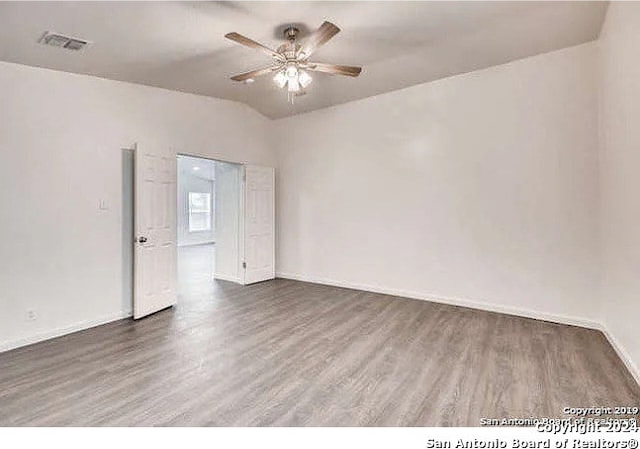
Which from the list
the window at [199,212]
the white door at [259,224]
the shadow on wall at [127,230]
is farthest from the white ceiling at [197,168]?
the shadow on wall at [127,230]

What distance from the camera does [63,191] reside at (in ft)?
11.5

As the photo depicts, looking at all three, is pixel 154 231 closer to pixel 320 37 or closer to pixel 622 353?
pixel 320 37

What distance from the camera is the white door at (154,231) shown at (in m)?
3.92

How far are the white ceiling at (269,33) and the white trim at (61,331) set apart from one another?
263cm

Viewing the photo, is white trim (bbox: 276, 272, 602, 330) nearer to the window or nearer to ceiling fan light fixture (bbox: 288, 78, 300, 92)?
ceiling fan light fixture (bbox: 288, 78, 300, 92)

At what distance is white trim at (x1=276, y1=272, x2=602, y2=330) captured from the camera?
12.1 ft

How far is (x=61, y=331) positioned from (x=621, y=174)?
18.0ft

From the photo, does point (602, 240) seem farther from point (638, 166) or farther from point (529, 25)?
point (529, 25)

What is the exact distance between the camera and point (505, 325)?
371cm

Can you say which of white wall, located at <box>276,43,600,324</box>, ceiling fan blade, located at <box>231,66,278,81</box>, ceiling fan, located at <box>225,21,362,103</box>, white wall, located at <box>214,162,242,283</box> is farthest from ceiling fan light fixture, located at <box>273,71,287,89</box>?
white wall, located at <box>214,162,242,283</box>

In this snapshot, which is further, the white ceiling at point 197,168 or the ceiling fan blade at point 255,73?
the white ceiling at point 197,168

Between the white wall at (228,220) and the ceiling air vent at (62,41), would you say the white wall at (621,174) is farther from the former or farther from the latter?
the white wall at (228,220)

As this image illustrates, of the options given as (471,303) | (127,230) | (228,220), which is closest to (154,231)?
(127,230)
